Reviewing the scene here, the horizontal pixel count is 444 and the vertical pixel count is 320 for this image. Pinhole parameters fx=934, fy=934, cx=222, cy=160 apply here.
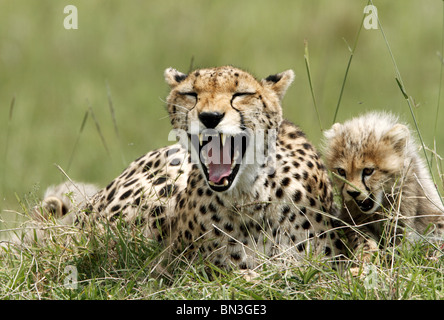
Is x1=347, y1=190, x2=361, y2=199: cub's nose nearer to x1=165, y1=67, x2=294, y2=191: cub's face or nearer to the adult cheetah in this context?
the adult cheetah

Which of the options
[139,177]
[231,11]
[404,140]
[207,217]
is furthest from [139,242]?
[231,11]

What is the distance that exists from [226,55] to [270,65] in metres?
0.56

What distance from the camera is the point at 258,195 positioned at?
4.09m

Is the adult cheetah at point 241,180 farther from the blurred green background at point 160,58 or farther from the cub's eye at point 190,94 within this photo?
the blurred green background at point 160,58

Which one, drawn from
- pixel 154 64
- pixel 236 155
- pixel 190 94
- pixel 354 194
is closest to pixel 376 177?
pixel 354 194

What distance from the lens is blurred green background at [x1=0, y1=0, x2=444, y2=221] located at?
941 centimetres

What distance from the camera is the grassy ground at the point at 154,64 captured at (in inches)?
352

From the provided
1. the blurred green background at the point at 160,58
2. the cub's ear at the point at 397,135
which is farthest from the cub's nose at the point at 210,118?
the blurred green background at the point at 160,58

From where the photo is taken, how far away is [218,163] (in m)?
3.92

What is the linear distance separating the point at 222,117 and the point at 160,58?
730 cm
